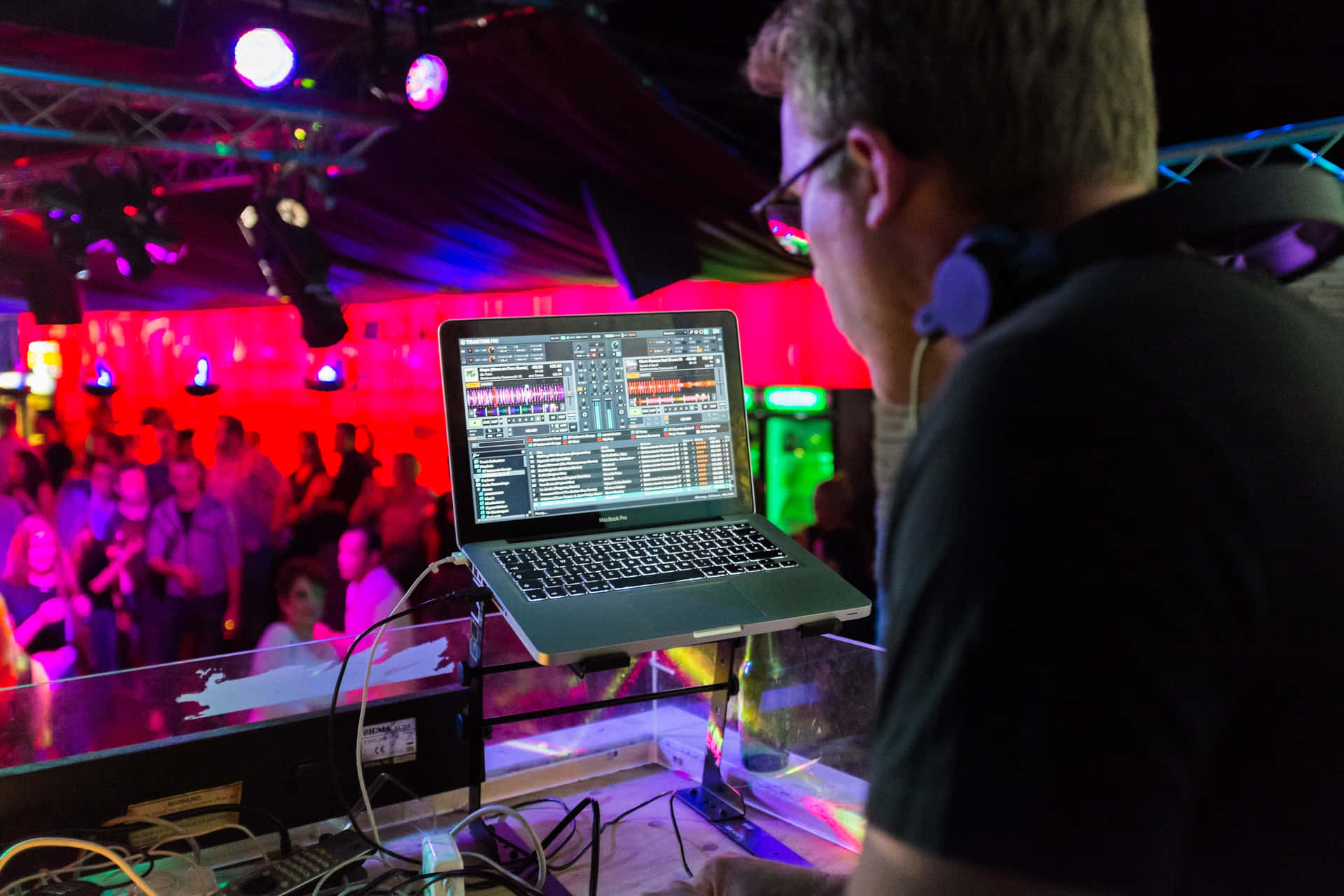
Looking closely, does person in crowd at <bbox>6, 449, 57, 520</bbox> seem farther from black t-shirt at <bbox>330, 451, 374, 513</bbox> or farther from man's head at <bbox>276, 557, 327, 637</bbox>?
man's head at <bbox>276, 557, 327, 637</bbox>

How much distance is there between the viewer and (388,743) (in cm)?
112

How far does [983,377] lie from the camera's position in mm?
355

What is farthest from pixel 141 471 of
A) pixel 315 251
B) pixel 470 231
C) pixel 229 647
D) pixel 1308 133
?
pixel 1308 133

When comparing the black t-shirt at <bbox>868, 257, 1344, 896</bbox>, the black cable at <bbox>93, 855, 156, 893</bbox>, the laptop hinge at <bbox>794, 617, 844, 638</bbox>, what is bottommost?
the black cable at <bbox>93, 855, 156, 893</bbox>

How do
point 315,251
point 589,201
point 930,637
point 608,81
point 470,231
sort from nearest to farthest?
point 930,637 → point 608,81 → point 315,251 → point 589,201 → point 470,231

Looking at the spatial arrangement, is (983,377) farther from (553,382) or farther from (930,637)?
(553,382)

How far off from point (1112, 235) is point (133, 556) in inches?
171

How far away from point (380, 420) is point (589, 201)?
2.80 m

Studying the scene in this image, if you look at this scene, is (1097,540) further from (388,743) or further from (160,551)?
(160,551)

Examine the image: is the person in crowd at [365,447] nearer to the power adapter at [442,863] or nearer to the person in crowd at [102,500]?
the person in crowd at [102,500]

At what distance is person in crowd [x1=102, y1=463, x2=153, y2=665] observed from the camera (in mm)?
3902

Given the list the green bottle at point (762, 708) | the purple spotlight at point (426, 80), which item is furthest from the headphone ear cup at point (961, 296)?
the purple spotlight at point (426, 80)

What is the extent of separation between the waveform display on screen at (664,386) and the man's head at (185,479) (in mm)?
3548

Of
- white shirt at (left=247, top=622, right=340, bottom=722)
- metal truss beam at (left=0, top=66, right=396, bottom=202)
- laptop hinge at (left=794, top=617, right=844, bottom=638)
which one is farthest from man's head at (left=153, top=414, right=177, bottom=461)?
laptop hinge at (left=794, top=617, right=844, bottom=638)
